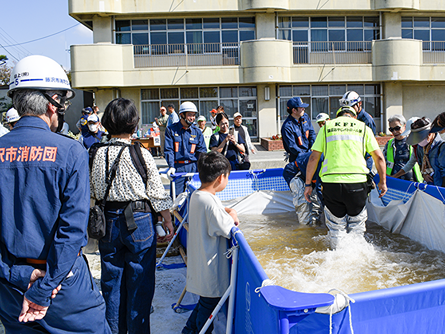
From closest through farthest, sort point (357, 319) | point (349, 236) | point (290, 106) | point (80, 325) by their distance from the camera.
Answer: point (357, 319), point (80, 325), point (349, 236), point (290, 106)

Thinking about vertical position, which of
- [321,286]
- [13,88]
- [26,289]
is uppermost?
[13,88]

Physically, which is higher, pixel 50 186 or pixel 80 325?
pixel 50 186

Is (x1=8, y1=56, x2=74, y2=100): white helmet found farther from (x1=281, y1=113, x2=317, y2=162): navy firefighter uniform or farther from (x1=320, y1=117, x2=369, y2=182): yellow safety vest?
(x1=281, y1=113, x2=317, y2=162): navy firefighter uniform

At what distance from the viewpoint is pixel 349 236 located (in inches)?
172

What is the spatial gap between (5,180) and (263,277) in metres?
1.43

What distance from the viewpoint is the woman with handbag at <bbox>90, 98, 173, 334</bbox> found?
2783 mm

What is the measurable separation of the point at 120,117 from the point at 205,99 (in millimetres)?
18814

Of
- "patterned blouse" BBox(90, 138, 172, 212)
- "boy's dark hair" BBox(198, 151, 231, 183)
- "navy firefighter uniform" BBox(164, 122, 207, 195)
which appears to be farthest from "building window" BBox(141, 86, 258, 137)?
"patterned blouse" BBox(90, 138, 172, 212)

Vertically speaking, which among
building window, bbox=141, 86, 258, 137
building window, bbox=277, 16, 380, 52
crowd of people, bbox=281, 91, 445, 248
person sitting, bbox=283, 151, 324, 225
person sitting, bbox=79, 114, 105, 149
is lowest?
person sitting, bbox=283, 151, 324, 225

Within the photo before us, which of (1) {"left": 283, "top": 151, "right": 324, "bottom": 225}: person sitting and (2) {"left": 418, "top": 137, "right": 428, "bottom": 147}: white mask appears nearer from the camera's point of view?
(2) {"left": 418, "top": 137, "right": 428, "bottom": 147}: white mask

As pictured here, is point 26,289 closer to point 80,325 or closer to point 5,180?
point 80,325

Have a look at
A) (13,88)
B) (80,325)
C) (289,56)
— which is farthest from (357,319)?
(289,56)

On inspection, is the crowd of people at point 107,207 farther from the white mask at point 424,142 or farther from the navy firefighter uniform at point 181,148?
the navy firefighter uniform at point 181,148

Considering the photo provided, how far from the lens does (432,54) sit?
2208 cm
